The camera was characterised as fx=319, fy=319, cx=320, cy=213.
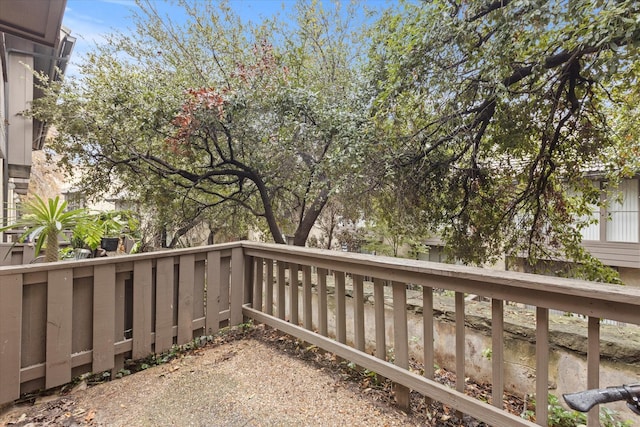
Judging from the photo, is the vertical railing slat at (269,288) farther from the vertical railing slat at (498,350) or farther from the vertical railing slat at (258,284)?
the vertical railing slat at (498,350)

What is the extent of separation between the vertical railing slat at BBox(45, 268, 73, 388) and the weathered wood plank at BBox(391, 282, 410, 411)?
6.91 feet

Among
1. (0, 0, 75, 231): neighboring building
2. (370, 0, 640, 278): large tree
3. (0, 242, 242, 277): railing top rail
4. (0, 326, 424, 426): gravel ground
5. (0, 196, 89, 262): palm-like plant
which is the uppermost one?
(0, 0, 75, 231): neighboring building

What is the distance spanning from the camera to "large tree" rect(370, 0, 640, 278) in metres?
2.60

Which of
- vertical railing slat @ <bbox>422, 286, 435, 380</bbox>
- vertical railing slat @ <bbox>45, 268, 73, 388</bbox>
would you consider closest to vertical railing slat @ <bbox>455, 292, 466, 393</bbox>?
vertical railing slat @ <bbox>422, 286, 435, 380</bbox>

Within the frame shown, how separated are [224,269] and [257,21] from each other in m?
5.13

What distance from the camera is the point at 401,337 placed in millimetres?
2033

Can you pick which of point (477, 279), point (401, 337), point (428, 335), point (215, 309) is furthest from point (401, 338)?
point (215, 309)

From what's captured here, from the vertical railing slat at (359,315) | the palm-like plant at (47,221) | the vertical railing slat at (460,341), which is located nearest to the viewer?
the vertical railing slat at (460,341)

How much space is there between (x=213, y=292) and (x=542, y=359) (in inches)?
96.8

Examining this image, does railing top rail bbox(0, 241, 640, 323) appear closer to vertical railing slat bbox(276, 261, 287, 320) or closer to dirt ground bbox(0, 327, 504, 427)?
vertical railing slat bbox(276, 261, 287, 320)

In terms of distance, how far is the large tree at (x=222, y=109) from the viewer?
457 cm

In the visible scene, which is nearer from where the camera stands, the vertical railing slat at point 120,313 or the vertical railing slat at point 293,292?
the vertical railing slat at point 120,313

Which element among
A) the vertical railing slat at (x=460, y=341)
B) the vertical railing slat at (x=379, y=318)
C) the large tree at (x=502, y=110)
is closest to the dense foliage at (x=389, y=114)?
the large tree at (x=502, y=110)

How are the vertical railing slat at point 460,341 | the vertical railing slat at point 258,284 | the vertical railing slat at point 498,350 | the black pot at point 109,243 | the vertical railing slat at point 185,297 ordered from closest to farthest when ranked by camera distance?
the vertical railing slat at point 498,350, the vertical railing slat at point 460,341, the vertical railing slat at point 185,297, the vertical railing slat at point 258,284, the black pot at point 109,243
